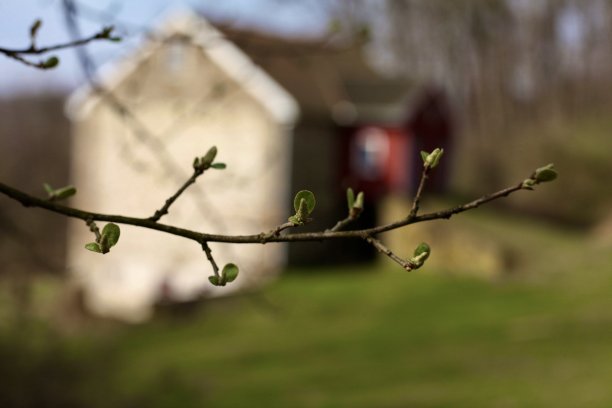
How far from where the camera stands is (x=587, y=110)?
27109 millimetres

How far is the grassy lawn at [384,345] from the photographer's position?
460 inches

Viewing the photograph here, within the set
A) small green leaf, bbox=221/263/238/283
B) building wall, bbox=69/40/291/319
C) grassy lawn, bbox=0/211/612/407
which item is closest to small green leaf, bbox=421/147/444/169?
small green leaf, bbox=221/263/238/283

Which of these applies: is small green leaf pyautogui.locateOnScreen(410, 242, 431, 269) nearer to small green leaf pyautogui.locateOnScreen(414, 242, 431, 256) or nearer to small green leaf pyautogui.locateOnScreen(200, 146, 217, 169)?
small green leaf pyautogui.locateOnScreen(414, 242, 431, 256)

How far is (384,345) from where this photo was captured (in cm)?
1641

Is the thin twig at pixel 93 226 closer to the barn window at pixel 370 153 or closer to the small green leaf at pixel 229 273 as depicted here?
the small green leaf at pixel 229 273

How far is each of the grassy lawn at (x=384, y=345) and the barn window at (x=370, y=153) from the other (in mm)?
2469

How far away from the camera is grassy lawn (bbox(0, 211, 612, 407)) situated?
460 inches

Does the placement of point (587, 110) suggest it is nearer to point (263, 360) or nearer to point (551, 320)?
point (551, 320)

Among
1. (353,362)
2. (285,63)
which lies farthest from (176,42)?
(285,63)

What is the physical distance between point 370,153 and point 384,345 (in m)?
8.20

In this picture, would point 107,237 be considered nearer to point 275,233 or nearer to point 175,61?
point 275,233

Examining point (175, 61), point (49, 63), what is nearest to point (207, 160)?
point (49, 63)

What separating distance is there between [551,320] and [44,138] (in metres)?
19.9

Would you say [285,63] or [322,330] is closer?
[322,330]
